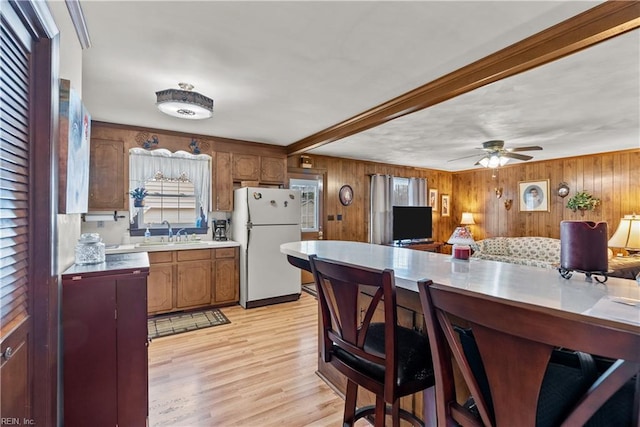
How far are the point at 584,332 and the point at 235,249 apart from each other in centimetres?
403

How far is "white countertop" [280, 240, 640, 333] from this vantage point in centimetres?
83

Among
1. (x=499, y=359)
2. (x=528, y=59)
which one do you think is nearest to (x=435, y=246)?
(x=528, y=59)

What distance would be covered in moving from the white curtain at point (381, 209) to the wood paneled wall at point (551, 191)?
2276mm

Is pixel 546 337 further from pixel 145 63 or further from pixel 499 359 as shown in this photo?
pixel 145 63

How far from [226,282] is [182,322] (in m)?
0.76

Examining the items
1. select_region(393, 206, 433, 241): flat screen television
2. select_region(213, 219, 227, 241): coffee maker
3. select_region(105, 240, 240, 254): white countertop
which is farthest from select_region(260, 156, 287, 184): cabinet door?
select_region(393, 206, 433, 241): flat screen television

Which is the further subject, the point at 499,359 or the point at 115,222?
the point at 115,222

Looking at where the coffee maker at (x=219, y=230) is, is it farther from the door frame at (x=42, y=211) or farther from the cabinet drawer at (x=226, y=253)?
the door frame at (x=42, y=211)

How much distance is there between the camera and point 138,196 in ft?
12.9

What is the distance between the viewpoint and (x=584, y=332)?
576mm

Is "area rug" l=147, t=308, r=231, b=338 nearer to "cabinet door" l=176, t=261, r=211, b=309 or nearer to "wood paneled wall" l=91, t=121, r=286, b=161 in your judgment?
"cabinet door" l=176, t=261, r=211, b=309

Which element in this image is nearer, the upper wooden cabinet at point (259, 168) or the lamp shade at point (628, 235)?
the lamp shade at point (628, 235)

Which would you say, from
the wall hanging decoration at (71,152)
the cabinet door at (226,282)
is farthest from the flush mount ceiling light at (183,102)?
the cabinet door at (226,282)

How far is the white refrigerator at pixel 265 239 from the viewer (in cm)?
412
